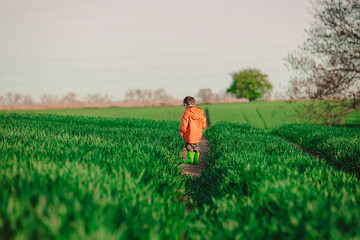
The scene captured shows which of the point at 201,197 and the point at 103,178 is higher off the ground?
the point at 103,178

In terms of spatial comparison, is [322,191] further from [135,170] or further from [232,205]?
[135,170]

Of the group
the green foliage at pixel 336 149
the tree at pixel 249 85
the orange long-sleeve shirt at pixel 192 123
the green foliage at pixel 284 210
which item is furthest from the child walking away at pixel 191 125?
the tree at pixel 249 85

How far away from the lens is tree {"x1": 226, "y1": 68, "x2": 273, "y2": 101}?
262 ft

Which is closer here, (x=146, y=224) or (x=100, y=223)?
(x=100, y=223)

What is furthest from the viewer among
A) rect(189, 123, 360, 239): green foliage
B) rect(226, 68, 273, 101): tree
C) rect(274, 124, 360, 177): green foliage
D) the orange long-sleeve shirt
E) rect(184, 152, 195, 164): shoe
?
rect(226, 68, 273, 101): tree

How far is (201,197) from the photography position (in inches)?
151

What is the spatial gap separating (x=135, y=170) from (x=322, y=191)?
227 centimetres

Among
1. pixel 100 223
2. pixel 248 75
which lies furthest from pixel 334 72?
pixel 248 75

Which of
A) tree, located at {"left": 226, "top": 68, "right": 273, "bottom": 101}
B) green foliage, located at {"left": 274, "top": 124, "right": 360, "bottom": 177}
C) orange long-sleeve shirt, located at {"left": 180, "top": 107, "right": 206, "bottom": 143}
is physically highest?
tree, located at {"left": 226, "top": 68, "right": 273, "bottom": 101}

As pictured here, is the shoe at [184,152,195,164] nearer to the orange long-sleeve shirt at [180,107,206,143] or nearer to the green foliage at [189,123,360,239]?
the orange long-sleeve shirt at [180,107,206,143]

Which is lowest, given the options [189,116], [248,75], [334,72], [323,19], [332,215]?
[332,215]

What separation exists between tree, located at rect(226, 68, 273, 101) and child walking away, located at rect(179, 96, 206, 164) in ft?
249

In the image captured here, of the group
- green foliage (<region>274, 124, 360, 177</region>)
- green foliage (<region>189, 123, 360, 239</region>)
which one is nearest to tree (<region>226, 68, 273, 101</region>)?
green foliage (<region>274, 124, 360, 177</region>)

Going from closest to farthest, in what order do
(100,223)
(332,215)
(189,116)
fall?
(100,223) → (332,215) → (189,116)
